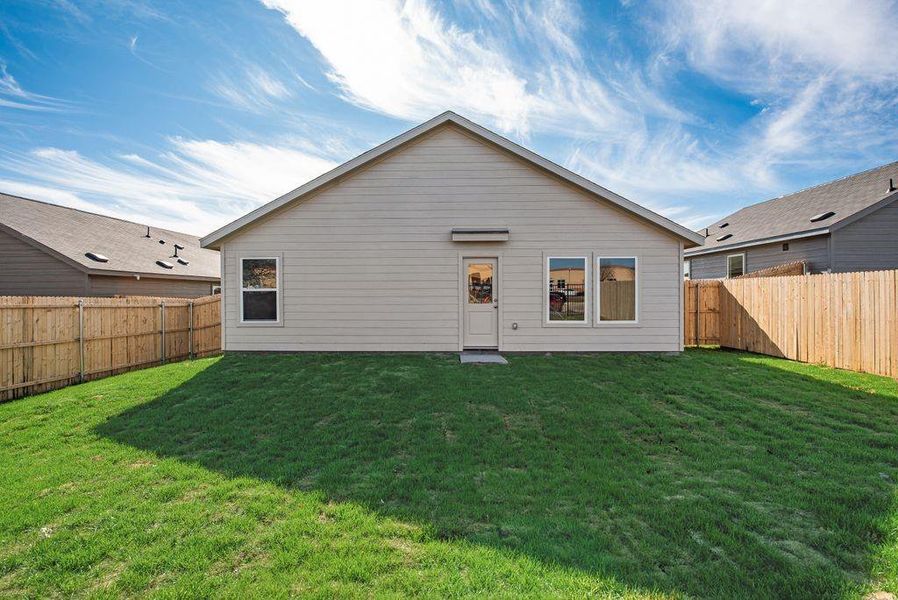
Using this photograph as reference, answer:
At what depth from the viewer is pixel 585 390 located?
20.7 feet

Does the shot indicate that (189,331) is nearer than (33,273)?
Yes

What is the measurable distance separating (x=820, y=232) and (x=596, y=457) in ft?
46.3

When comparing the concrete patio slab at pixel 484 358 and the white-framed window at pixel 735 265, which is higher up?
the white-framed window at pixel 735 265

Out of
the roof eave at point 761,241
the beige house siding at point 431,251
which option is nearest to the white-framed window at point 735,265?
the roof eave at point 761,241

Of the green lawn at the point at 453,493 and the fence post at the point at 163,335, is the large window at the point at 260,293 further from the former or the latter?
the green lawn at the point at 453,493

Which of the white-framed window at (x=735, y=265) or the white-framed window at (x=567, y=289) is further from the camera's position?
the white-framed window at (x=735, y=265)

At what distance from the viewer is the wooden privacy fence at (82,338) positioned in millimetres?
6730

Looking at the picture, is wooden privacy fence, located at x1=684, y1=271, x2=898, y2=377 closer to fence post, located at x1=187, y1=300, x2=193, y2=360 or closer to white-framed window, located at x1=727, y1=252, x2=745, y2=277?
white-framed window, located at x1=727, y1=252, x2=745, y2=277

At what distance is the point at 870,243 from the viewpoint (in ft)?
39.9

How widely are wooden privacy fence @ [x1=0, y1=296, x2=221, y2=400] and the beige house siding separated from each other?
1.86 metres

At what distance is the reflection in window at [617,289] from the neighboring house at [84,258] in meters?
16.3

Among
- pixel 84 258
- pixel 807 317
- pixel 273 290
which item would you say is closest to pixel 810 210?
pixel 807 317

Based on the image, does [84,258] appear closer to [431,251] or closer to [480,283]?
[431,251]

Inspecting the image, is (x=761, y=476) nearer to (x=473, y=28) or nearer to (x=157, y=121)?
(x=473, y=28)
